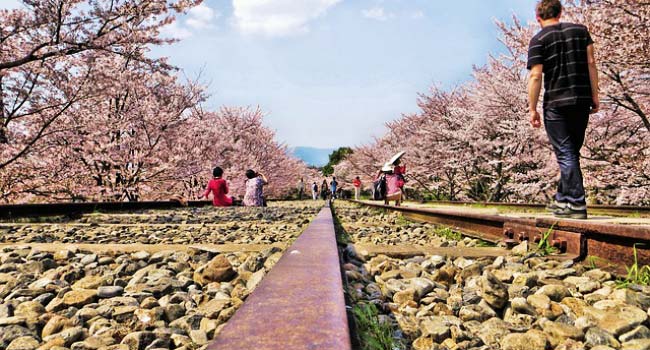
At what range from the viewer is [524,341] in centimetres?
146

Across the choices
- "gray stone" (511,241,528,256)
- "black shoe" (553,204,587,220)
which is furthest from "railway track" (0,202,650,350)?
"black shoe" (553,204,587,220)

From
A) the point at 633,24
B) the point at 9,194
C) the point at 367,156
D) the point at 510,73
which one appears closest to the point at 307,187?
the point at 367,156

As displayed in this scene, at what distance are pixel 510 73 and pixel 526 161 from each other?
3.63 meters

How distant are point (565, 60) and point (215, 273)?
12.9ft

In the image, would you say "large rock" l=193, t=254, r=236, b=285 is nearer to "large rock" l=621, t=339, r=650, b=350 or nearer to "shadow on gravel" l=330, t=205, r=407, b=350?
"shadow on gravel" l=330, t=205, r=407, b=350

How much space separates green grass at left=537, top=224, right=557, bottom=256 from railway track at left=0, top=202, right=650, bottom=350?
0.05m

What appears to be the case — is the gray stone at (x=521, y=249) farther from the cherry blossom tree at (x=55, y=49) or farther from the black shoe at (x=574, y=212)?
the cherry blossom tree at (x=55, y=49)

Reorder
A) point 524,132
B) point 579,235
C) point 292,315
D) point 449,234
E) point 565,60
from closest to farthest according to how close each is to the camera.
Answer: point 292,315 → point 579,235 → point 565,60 → point 449,234 → point 524,132

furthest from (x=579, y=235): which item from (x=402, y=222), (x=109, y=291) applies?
(x=402, y=222)

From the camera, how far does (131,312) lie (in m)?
1.62

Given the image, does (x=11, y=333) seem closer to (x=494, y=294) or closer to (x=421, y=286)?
(x=421, y=286)

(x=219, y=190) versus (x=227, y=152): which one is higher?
(x=227, y=152)

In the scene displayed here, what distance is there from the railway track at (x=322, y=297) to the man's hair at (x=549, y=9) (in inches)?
91.3

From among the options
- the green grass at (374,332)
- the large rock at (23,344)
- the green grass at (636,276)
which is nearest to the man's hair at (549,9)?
the green grass at (636,276)
